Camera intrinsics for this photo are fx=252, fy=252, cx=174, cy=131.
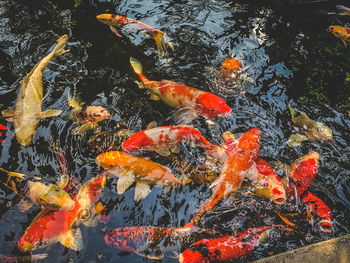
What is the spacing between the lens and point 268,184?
296cm

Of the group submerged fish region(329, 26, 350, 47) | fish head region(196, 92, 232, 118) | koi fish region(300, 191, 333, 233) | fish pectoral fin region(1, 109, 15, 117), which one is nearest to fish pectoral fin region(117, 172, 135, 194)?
fish head region(196, 92, 232, 118)

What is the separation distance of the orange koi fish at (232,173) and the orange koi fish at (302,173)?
1.67ft

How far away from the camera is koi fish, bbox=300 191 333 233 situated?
285cm

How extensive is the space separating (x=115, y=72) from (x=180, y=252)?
304 centimetres

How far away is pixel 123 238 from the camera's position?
2.63 m

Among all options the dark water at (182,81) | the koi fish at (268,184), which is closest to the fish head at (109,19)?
the dark water at (182,81)

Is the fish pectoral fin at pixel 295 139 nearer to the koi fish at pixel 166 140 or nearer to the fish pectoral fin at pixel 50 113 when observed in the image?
the koi fish at pixel 166 140

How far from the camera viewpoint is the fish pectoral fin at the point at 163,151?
3266 millimetres

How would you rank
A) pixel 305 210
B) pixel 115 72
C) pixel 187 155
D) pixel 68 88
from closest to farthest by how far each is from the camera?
pixel 305 210
pixel 187 155
pixel 68 88
pixel 115 72

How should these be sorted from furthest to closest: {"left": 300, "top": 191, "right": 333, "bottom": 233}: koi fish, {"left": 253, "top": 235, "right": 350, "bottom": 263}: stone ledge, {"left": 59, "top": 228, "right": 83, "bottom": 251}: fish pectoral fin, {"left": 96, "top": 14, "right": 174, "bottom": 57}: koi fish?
1. {"left": 96, "top": 14, "right": 174, "bottom": 57}: koi fish
2. {"left": 300, "top": 191, "right": 333, "bottom": 233}: koi fish
3. {"left": 59, "top": 228, "right": 83, "bottom": 251}: fish pectoral fin
4. {"left": 253, "top": 235, "right": 350, "bottom": 263}: stone ledge

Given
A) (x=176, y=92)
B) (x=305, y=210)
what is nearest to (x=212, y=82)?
(x=176, y=92)

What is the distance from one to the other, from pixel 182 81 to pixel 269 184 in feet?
7.10

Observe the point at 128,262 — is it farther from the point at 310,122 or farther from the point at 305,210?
the point at 310,122

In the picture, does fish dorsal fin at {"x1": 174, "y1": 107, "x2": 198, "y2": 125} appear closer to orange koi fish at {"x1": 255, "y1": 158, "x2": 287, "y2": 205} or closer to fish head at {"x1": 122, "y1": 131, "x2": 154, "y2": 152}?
fish head at {"x1": 122, "y1": 131, "x2": 154, "y2": 152}
